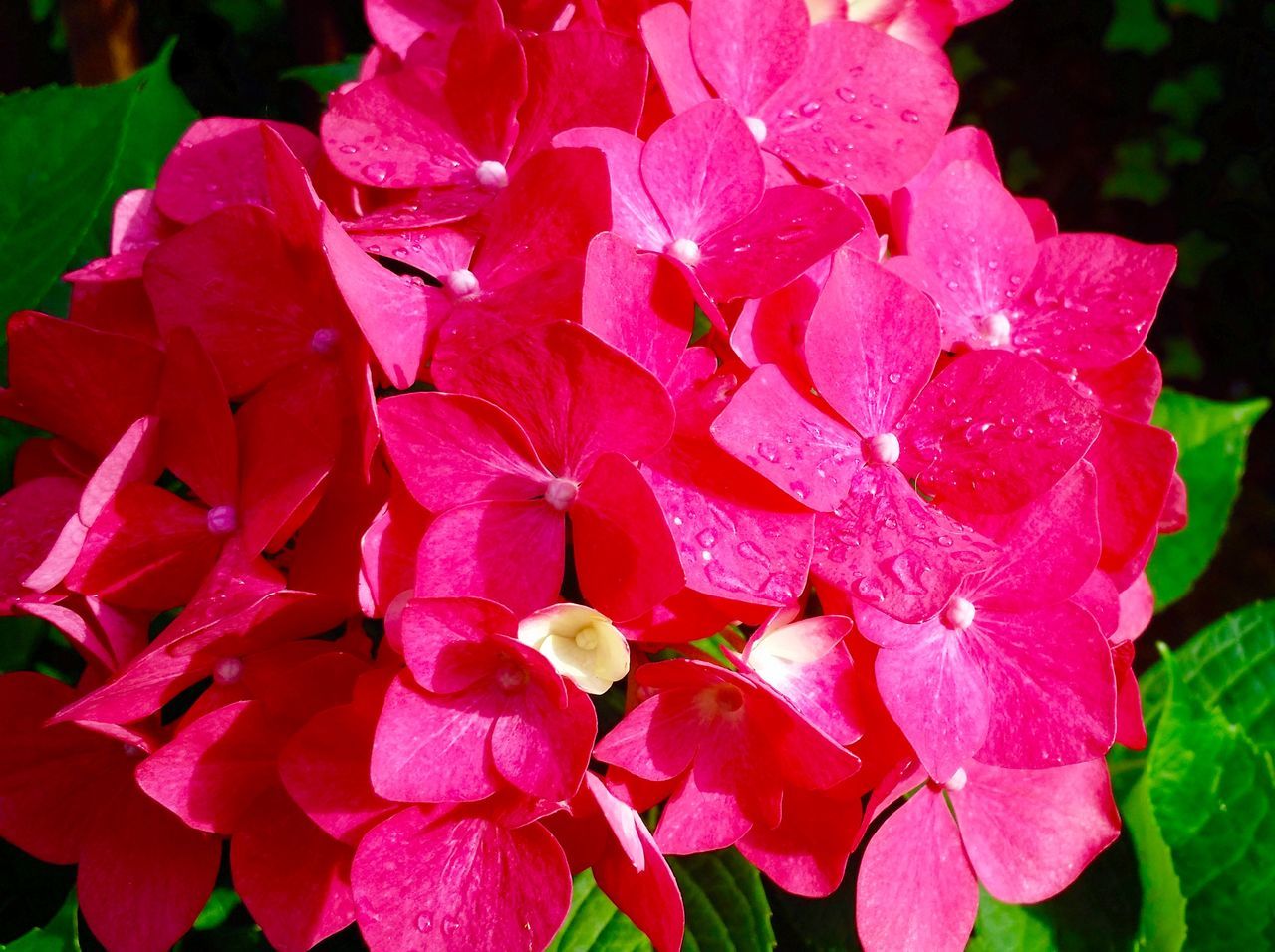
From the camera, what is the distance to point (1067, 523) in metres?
0.51

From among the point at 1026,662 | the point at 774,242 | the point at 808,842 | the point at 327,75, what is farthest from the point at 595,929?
the point at 327,75

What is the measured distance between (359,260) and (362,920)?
276mm

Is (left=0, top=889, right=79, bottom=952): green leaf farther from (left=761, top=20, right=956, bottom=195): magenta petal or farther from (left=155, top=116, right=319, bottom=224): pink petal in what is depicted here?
(left=761, top=20, right=956, bottom=195): magenta petal

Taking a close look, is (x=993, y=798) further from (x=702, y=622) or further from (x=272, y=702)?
(x=272, y=702)

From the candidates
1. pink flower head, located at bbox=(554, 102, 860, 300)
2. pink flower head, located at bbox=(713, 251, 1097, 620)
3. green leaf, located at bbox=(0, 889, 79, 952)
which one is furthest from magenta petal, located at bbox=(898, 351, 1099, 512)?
green leaf, located at bbox=(0, 889, 79, 952)

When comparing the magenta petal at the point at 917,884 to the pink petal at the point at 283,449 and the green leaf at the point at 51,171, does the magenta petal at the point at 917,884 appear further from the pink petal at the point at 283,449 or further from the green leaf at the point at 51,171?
the green leaf at the point at 51,171

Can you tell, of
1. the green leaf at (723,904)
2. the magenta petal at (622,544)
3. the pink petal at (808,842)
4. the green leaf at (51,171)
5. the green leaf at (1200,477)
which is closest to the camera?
the magenta petal at (622,544)

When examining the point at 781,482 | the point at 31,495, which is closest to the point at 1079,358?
the point at 781,482

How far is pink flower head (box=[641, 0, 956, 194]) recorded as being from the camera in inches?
22.7

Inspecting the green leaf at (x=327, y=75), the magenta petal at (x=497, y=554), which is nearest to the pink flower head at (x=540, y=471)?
the magenta petal at (x=497, y=554)

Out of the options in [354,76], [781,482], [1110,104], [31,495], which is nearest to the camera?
[781,482]

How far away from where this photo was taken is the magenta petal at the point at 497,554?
0.44 metres

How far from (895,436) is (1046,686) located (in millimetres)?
137

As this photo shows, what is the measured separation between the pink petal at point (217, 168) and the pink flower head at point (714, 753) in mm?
342
